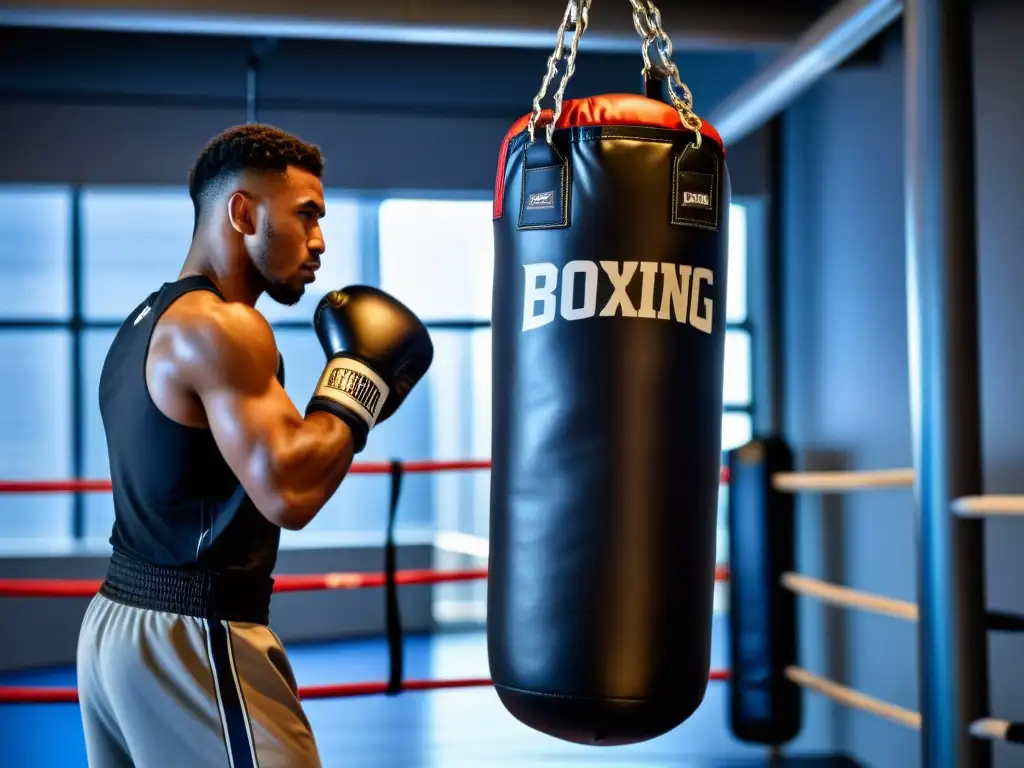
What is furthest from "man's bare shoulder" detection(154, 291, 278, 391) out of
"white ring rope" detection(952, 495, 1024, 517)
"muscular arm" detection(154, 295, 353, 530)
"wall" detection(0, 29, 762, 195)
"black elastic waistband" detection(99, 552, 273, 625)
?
"wall" detection(0, 29, 762, 195)

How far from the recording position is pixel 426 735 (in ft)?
13.3

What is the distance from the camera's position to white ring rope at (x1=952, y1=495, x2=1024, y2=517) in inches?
84.0

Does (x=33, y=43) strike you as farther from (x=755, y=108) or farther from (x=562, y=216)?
(x=562, y=216)

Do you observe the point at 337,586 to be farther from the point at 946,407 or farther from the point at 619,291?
the point at 619,291

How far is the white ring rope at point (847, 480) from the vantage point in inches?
116

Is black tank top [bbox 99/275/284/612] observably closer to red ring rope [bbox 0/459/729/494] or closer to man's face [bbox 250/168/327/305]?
man's face [bbox 250/168/327/305]

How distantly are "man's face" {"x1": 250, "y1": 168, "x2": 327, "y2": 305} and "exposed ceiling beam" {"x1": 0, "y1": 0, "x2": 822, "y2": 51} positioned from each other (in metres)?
1.79

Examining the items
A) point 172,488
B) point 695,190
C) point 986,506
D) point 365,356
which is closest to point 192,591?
point 172,488

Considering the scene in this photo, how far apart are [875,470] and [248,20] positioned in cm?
230

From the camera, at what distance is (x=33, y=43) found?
17.9ft

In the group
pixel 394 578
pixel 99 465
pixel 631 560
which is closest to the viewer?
pixel 631 560

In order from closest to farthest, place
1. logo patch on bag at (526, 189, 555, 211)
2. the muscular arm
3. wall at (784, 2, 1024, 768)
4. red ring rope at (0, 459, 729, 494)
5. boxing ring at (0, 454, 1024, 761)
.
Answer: the muscular arm → logo patch on bag at (526, 189, 555, 211) → boxing ring at (0, 454, 1024, 761) → wall at (784, 2, 1024, 768) → red ring rope at (0, 459, 729, 494)

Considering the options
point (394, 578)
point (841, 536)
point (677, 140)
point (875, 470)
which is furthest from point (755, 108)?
point (677, 140)

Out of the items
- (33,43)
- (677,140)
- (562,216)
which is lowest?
(562,216)
